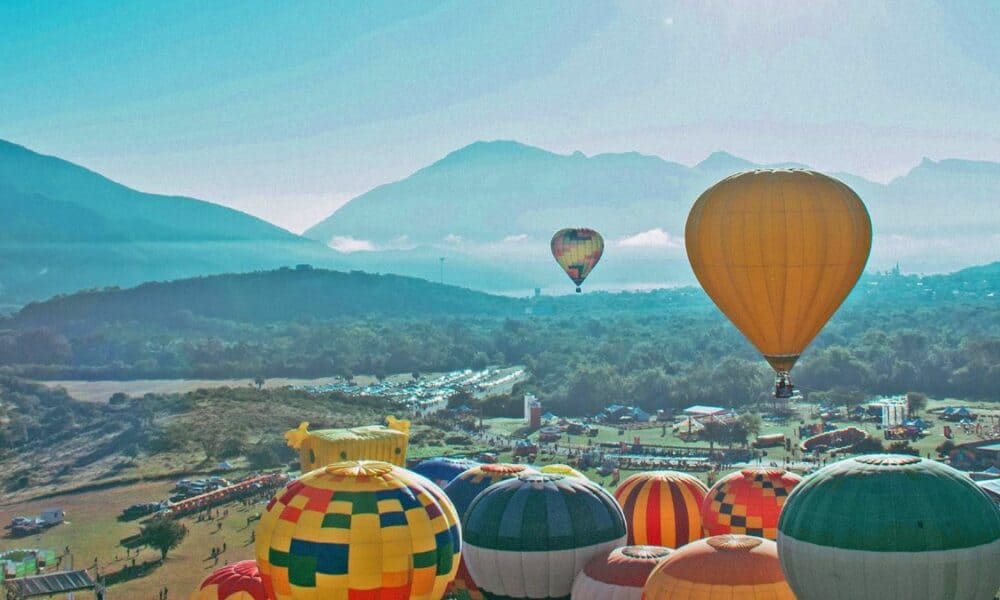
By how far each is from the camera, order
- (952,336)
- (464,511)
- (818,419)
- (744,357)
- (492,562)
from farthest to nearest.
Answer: (952,336)
(744,357)
(818,419)
(464,511)
(492,562)

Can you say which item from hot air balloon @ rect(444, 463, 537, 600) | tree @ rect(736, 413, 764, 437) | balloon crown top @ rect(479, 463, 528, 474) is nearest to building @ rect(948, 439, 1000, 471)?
tree @ rect(736, 413, 764, 437)

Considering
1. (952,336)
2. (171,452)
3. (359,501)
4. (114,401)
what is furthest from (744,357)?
(359,501)

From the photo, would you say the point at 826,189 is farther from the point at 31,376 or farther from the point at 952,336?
the point at 952,336

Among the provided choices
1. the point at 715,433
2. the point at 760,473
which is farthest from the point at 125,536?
the point at 715,433

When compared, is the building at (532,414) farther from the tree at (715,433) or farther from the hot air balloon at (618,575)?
the hot air balloon at (618,575)

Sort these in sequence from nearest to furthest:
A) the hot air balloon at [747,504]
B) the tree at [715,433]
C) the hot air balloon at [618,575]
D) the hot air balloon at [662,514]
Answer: the hot air balloon at [618,575] < the hot air balloon at [747,504] < the hot air balloon at [662,514] < the tree at [715,433]

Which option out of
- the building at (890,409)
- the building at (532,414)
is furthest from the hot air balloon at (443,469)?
the building at (890,409)

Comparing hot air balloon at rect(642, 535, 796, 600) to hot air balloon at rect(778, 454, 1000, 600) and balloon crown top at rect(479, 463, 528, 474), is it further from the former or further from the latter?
balloon crown top at rect(479, 463, 528, 474)
